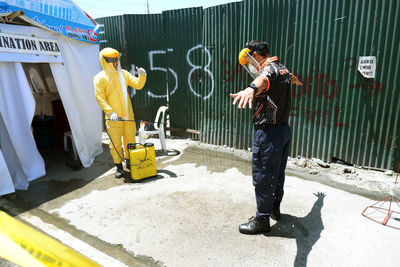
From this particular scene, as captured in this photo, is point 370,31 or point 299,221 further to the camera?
point 370,31

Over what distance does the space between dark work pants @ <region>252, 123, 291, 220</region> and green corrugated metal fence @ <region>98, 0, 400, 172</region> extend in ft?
7.97

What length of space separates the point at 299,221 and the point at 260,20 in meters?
3.89

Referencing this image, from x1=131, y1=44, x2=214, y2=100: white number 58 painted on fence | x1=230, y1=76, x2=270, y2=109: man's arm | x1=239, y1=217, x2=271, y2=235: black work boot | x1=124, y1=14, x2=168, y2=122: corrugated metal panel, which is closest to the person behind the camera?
x1=230, y1=76, x2=270, y2=109: man's arm

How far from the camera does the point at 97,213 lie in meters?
3.46

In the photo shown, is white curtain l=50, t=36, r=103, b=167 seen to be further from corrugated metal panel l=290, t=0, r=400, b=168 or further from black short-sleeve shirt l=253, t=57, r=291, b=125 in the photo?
corrugated metal panel l=290, t=0, r=400, b=168

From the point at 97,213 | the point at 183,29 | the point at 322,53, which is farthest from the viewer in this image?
the point at 183,29

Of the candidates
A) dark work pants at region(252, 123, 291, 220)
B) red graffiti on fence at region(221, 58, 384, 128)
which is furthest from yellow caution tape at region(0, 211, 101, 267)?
red graffiti on fence at region(221, 58, 384, 128)

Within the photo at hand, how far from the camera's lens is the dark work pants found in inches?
107

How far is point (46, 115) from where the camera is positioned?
6.89 metres

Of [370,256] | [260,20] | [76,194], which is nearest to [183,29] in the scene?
[260,20]

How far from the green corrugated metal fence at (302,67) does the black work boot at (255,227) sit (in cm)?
265

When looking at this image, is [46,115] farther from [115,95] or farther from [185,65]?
[185,65]

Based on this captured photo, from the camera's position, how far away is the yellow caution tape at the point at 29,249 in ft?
4.08

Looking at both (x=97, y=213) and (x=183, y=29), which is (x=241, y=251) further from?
(x=183, y=29)
